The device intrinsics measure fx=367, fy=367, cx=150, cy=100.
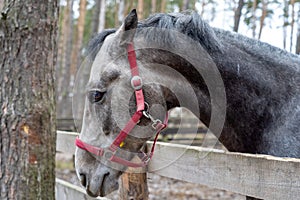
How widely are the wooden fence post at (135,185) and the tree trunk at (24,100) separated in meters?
0.59

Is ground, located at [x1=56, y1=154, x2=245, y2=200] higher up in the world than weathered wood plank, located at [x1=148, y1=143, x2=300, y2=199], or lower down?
→ lower down

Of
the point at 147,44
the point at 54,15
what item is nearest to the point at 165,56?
the point at 147,44

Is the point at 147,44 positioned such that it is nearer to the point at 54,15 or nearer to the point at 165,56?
the point at 165,56

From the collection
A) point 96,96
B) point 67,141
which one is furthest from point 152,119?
point 67,141

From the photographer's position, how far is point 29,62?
7.20ft

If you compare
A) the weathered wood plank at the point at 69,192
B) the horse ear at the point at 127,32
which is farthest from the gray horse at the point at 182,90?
the weathered wood plank at the point at 69,192

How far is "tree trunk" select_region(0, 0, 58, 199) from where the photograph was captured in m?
2.16

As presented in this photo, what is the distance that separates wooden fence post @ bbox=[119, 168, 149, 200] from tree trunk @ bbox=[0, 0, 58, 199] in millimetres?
588

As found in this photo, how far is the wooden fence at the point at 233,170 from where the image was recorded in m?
1.61

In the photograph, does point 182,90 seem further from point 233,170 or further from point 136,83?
point 233,170

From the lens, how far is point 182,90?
225cm

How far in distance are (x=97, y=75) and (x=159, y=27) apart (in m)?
0.47

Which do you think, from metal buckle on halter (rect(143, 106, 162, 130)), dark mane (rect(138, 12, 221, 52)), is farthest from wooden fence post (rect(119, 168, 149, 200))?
dark mane (rect(138, 12, 221, 52))

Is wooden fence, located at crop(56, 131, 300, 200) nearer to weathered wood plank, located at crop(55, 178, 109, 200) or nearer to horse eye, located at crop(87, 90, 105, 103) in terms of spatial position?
horse eye, located at crop(87, 90, 105, 103)
